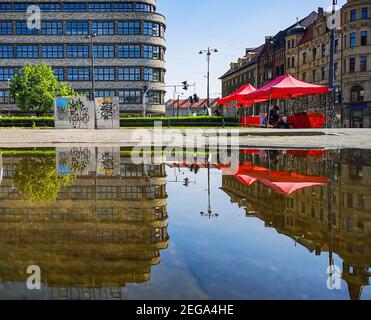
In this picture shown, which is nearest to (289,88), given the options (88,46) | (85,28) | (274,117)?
(274,117)

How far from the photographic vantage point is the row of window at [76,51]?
62156mm

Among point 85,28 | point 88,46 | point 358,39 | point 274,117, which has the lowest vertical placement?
point 274,117

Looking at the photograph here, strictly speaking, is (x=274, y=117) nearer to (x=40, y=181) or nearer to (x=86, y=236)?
(x=40, y=181)

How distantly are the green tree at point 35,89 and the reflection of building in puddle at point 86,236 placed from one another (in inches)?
2022

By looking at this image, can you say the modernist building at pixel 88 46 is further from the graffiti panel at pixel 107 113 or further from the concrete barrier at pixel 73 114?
the concrete barrier at pixel 73 114

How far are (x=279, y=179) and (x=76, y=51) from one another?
203ft

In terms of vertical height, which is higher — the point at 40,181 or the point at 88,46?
the point at 88,46

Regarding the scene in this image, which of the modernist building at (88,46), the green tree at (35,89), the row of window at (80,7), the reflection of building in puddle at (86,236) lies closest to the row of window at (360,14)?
the modernist building at (88,46)

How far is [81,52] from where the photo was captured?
205ft

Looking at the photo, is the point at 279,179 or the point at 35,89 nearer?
the point at 279,179

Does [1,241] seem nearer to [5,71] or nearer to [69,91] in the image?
[69,91]

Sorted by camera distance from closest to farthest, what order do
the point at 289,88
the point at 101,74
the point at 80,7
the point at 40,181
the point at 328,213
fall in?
the point at 328,213 → the point at 40,181 → the point at 289,88 → the point at 80,7 → the point at 101,74

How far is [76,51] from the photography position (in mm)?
62500

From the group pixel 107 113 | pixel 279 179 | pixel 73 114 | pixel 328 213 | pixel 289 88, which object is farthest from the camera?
pixel 107 113
